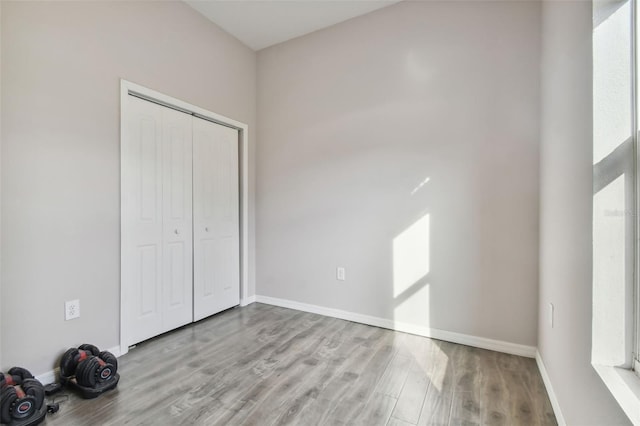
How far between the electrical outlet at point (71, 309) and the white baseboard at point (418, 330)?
1859 millimetres

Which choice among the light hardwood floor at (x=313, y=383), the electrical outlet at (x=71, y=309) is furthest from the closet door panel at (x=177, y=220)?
the electrical outlet at (x=71, y=309)

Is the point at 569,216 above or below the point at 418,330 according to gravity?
above

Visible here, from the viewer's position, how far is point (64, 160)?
1.94m

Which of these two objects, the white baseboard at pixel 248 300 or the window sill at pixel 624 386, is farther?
the white baseboard at pixel 248 300

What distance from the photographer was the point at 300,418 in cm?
158

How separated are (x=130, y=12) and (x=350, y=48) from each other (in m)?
1.92

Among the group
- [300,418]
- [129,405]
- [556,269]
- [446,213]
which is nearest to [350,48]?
[446,213]

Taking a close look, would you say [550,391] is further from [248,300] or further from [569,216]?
[248,300]

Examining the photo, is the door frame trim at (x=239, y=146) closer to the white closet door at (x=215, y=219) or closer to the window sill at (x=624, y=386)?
the white closet door at (x=215, y=219)

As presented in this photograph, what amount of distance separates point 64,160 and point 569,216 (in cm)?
297

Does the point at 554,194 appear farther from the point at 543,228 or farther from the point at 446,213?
the point at 446,213

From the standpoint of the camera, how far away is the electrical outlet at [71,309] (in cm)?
196

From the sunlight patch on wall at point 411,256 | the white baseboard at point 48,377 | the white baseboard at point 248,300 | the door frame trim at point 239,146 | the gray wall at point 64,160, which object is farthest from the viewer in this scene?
the white baseboard at point 248,300

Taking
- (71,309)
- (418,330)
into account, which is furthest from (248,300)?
(418,330)
